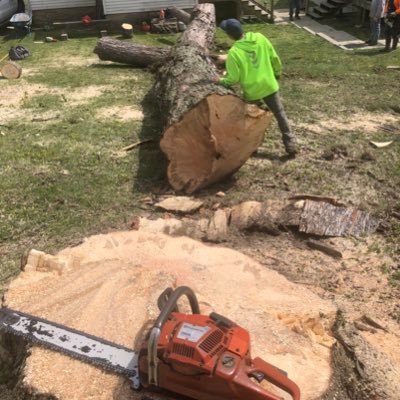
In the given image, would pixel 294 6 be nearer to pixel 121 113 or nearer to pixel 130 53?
pixel 130 53

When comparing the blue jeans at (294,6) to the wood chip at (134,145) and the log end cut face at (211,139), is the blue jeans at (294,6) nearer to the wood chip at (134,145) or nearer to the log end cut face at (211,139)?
the wood chip at (134,145)

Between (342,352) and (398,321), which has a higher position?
(342,352)

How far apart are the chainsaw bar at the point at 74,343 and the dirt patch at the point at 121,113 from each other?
586 centimetres

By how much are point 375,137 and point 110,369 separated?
237 inches

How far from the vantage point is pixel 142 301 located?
365 centimetres

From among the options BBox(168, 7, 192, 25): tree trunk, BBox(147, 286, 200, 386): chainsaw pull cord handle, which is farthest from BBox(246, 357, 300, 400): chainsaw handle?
BBox(168, 7, 192, 25): tree trunk

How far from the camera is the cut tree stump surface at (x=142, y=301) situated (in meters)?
3.11

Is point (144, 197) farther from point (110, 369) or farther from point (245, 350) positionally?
point (245, 350)

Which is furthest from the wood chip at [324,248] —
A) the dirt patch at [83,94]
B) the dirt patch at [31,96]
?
the dirt patch at [83,94]

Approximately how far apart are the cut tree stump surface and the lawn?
1.15m

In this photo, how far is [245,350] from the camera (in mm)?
2662

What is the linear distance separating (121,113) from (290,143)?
3.54 m

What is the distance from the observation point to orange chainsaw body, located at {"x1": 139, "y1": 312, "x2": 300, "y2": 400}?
2.54m

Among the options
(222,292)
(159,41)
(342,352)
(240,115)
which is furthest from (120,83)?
(342,352)
